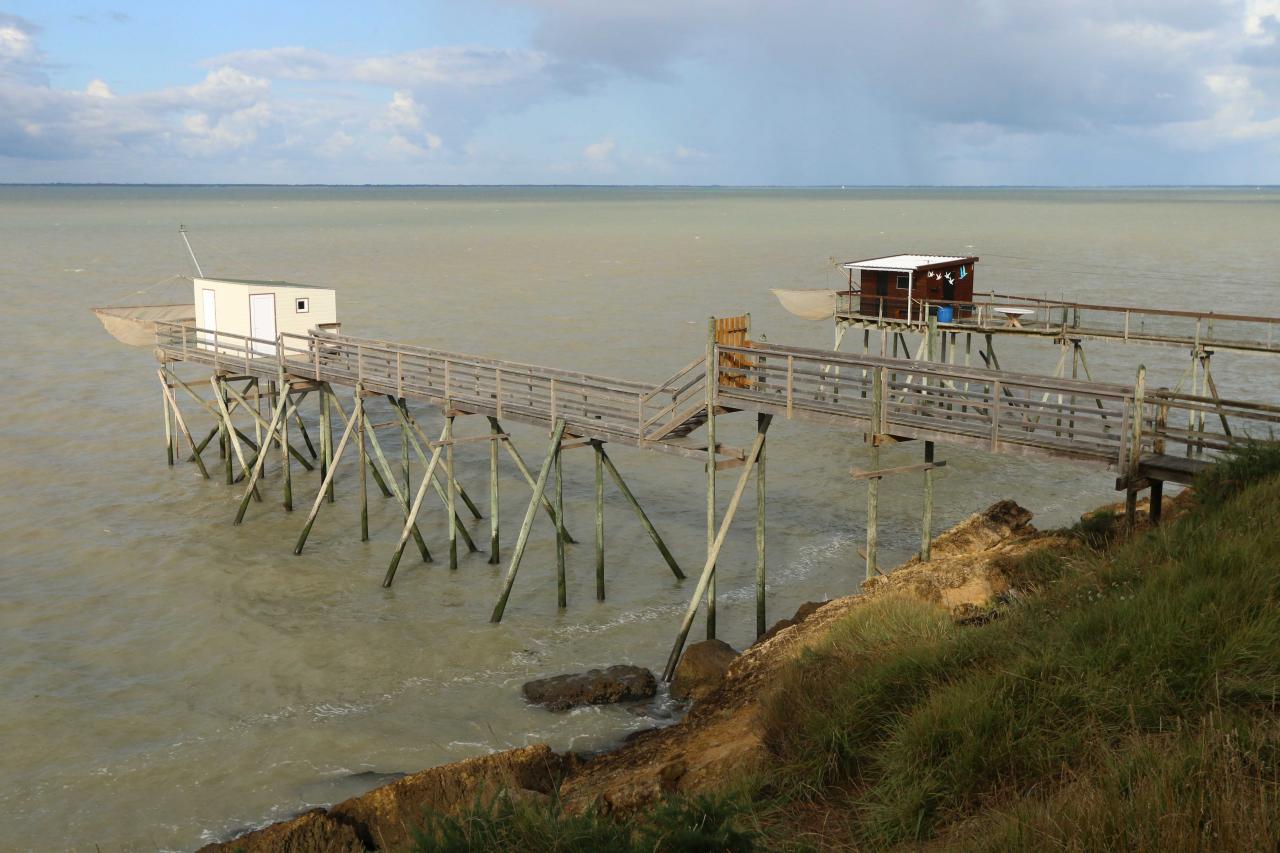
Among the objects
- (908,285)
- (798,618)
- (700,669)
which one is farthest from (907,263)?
(700,669)

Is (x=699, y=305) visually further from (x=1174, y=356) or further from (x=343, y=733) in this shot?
(x=343, y=733)

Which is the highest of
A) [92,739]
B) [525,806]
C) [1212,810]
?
[1212,810]

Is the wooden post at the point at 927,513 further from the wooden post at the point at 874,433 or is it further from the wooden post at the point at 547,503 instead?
the wooden post at the point at 547,503

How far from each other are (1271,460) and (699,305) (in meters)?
42.3

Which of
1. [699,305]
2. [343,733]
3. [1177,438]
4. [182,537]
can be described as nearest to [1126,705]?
[1177,438]

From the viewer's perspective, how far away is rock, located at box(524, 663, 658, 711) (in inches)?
559

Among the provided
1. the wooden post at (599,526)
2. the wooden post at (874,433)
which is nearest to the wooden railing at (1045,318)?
the wooden post at (599,526)

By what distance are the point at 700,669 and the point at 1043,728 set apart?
6.93 meters

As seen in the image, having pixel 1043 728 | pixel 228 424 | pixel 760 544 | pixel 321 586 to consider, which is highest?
pixel 1043 728

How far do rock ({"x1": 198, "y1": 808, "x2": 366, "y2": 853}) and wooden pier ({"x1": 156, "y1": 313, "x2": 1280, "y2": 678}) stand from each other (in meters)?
5.55

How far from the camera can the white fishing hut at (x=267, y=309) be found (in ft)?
81.3

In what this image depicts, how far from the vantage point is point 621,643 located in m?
16.5

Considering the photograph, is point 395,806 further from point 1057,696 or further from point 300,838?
point 1057,696

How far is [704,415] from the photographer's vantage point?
16359mm
